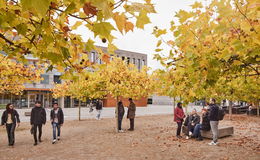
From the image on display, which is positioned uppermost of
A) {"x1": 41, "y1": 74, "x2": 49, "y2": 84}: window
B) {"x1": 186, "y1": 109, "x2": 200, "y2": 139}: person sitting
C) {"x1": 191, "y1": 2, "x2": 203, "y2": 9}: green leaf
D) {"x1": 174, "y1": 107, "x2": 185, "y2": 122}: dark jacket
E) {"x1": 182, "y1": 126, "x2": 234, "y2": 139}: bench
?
{"x1": 41, "y1": 74, "x2": 49, "y2": 84}: window

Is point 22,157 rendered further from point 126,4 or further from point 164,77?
point 126,4

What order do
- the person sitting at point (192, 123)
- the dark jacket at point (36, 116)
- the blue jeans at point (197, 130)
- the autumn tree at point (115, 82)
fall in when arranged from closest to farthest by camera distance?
the dark jacket at point (36, 116)
the blue jeans at point (197, 130)
the person sitting at point (192, 123)
the autumn tree at point (115, 82)

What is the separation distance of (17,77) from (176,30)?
22.2ft

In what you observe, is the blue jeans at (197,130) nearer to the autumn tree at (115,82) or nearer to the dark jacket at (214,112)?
the dark jacket at (214,112)

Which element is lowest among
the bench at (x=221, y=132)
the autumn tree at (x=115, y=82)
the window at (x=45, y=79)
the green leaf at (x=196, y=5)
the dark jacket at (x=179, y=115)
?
the bench at (x=221, y=132)

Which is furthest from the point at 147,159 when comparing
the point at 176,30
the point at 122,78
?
the point at 122,78

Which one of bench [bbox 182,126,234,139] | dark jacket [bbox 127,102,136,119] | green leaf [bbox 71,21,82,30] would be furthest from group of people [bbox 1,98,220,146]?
green leaf [bbox 71,21,82,30]

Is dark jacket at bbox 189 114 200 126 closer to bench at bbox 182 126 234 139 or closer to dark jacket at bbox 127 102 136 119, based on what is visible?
bench at bbox 182 126 234 139

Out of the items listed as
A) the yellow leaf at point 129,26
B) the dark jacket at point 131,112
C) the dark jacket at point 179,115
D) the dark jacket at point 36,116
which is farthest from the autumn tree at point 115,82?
the yellow leaf at point 129,26

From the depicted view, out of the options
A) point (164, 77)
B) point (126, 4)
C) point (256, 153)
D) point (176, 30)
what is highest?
point (176, 30)

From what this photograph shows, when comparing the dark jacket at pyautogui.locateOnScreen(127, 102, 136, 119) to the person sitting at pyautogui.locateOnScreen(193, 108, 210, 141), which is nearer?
the person sitting at pyautogui.locateOnScreen(193, 108, 210, 141)

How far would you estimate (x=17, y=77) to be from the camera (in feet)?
27.1

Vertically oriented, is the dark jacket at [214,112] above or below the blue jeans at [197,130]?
above

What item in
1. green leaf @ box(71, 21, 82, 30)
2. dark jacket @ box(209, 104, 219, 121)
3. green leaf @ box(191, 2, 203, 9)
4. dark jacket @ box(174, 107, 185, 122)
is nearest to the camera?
green leaf @ box(71, 21, 82, 30)
